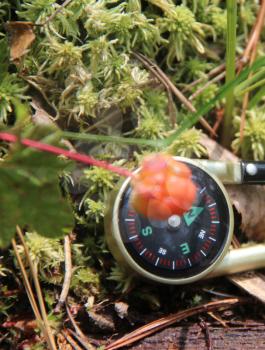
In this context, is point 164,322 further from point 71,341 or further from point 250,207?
point 250,207

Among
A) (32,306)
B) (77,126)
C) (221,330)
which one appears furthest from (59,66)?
(221,330)

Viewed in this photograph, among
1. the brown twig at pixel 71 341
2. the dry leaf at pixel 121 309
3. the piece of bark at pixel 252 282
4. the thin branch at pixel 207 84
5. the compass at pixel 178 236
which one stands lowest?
the brown twig at pixel 71 341

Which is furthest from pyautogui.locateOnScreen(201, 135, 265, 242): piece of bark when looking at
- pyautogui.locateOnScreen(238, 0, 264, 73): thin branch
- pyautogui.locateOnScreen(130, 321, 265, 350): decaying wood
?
pyautogui.locateOnScreen(238, 0, 264, 73): thin branch

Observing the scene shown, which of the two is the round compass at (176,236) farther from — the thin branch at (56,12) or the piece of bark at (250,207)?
the thin branch at (56,12)

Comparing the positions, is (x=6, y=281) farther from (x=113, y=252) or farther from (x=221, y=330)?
(x=221, y=330)

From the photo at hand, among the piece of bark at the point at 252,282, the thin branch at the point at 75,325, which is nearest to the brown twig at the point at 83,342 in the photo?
the thin branch at the point at 75,325

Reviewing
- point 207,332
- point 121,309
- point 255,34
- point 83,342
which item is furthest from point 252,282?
point 255,34

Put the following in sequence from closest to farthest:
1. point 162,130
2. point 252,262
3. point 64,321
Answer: point 64,321, point 252,262, point 162,130
